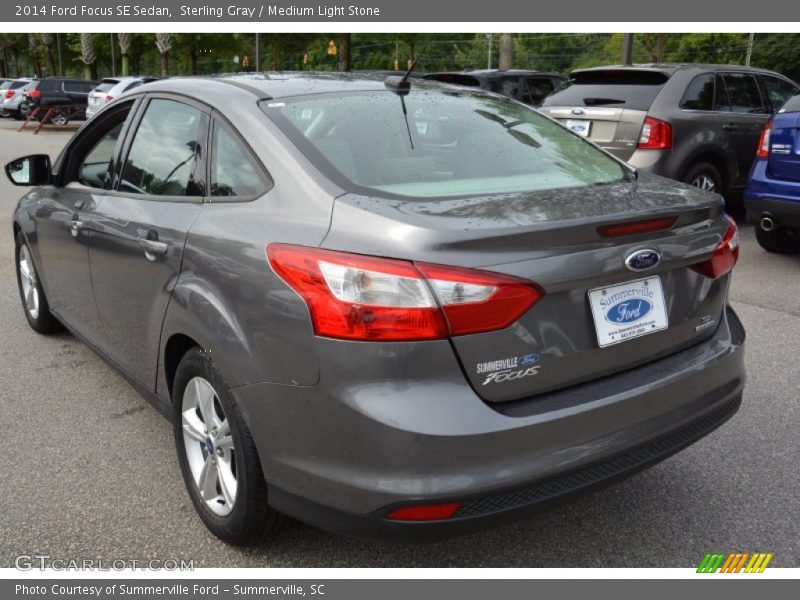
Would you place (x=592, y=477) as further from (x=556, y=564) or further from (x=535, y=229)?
(x=535, y=229)

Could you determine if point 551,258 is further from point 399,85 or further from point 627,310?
point 399,85

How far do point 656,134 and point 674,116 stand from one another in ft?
0.93

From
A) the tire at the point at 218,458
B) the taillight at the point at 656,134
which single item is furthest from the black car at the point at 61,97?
the tire at the point at 218,458

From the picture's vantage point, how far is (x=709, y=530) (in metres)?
2.93

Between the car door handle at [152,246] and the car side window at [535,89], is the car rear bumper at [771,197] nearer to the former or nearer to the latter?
the car door handle at [152,246]

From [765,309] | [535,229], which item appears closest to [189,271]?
[535,229]

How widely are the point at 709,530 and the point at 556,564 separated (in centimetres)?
63

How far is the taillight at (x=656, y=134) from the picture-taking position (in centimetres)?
772

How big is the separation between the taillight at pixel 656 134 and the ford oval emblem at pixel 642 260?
224 inches

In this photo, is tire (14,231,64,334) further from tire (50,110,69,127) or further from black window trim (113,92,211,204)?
tire (50,110,69,127)

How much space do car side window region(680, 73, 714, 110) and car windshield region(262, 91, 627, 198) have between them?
5176mm

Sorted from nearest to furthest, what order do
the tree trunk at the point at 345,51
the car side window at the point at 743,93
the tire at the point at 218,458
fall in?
1. the tire at the point at 218,458
2. the car side window at the point at 743,93
3. the tree trunk at the point at 345,51

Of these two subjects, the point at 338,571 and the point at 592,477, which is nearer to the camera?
the point at 592,477

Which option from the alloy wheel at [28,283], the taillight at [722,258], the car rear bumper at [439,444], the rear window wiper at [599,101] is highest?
the rear window wiper at [599,101]
